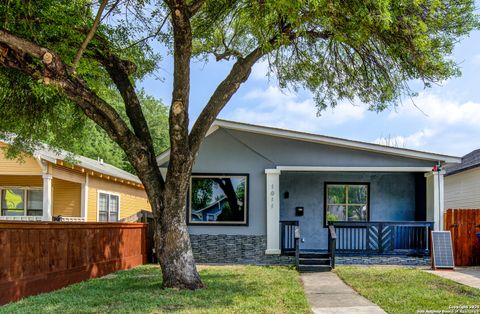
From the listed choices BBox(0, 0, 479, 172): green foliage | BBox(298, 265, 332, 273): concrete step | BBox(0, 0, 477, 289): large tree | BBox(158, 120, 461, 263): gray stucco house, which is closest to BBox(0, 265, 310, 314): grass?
BBox(0, 0, 477, 289): large tree

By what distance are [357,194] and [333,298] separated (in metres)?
7.58

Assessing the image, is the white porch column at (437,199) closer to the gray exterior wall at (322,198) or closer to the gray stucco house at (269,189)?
the gray stucco house at (269,189)

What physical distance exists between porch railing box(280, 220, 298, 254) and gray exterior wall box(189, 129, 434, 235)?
61 centimetres

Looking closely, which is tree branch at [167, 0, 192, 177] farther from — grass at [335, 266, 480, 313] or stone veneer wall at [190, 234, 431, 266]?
stone veneer wall at [190, 234, 431, 266]

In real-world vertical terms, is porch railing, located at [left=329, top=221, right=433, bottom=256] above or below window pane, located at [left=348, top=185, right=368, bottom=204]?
below

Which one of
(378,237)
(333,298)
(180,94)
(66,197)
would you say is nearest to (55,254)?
(180,94)

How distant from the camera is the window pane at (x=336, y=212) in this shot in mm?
14758

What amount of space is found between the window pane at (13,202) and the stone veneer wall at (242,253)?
22.8ft

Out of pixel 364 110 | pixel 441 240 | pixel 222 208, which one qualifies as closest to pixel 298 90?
pixel 364 110

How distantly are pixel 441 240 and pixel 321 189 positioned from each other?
13.2ft

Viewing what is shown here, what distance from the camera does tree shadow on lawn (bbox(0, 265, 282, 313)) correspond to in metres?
6.43

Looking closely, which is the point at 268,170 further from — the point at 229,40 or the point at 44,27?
the point at 44,27

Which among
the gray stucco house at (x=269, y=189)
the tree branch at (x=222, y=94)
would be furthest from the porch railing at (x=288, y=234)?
the tree branch at (x=222, y=94)

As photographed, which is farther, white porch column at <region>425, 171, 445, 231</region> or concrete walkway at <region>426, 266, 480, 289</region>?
white porch column at <region>425, 171, 445, 231</region>
